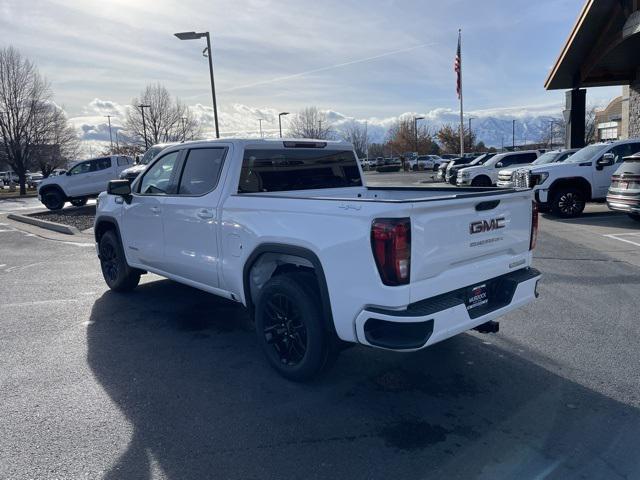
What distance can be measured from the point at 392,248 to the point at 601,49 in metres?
20.0

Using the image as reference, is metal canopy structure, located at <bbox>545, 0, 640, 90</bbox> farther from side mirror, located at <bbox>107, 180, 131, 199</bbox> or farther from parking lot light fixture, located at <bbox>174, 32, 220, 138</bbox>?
side mirror, located at <bbox>107, 180, 131, 199</bbox>

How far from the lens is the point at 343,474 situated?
287cm

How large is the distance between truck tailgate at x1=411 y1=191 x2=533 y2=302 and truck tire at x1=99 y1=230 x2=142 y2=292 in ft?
14.7

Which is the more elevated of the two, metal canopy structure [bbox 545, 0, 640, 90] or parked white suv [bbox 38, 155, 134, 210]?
metal canopy structure [bbox 545, 0, 640, 90]

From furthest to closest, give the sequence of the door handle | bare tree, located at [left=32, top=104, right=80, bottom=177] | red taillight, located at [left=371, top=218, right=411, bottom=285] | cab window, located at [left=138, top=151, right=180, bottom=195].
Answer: bare tree, located at [left=32, top=104, right=80, bottom=177] < cab window, located at [left=138, top=151, right=180, bottom=195] < the door handle < red taillight, located at [left=371, top=218, right=411, bottom=285]

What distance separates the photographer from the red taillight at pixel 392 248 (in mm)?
3174

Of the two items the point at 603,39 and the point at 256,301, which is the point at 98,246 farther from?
the point at 603,39

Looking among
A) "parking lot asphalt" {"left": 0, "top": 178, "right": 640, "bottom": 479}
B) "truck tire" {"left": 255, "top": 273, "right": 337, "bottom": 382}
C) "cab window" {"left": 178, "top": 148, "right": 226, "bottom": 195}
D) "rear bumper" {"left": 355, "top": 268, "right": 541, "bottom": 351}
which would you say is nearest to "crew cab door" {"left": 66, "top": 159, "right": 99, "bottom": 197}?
"parking lot asphalt" {"left": 0, "top": 178, "right": 640, "bottom": 479}

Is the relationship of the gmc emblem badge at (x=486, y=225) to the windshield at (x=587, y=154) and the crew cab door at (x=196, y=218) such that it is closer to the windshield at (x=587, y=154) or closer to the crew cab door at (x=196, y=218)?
the crew cab door at (x=196, y=218)

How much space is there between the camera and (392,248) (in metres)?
3.18

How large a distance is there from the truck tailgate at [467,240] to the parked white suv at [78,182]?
18.5 m

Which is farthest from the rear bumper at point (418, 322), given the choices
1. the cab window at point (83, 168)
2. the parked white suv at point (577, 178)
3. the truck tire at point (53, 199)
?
the truck tire at point (53, 199)

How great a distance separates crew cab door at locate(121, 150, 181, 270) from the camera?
5543 millimetres

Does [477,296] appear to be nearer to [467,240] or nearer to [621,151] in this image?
[467,240]
